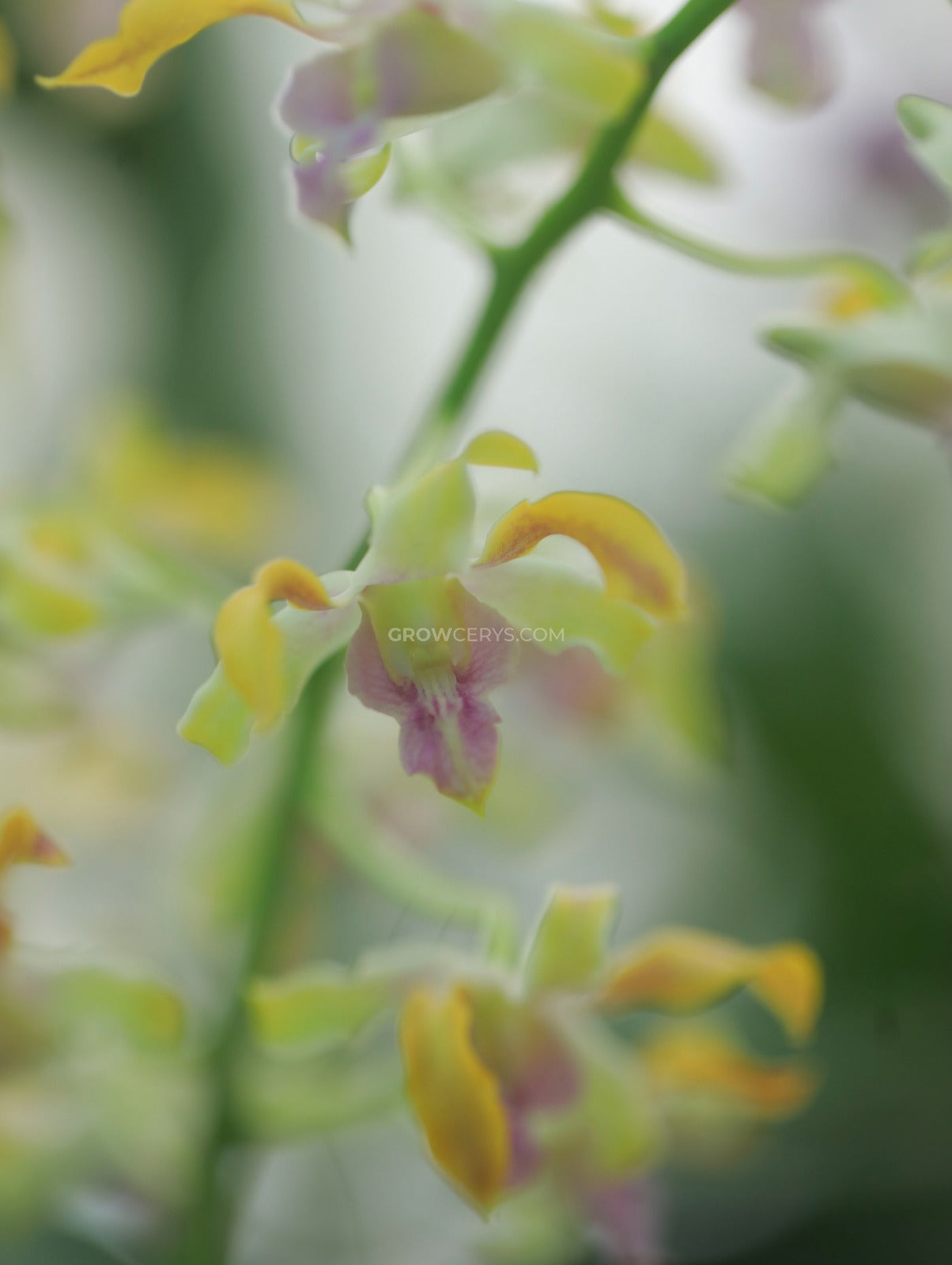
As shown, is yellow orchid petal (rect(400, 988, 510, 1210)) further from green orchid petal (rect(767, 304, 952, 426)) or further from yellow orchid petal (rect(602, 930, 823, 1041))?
green orchid petal (rect(767, 304, 952, 426))

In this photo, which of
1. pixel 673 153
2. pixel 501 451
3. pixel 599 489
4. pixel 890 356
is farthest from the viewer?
pixel 599 489

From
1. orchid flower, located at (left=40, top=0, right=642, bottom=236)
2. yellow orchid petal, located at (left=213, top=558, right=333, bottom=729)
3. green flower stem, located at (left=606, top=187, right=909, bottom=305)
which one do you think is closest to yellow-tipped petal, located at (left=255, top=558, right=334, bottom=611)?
yellow orchid petal, located at (left=213, top=558, right=333, bottom=729)

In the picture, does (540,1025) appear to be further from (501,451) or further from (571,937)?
(501,451)

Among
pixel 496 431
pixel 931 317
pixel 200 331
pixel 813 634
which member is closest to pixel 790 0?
pixel 931 317

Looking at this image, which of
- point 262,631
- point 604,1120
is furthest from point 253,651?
point 604,1120

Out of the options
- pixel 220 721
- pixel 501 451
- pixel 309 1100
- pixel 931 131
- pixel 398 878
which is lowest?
pixel 309 1100

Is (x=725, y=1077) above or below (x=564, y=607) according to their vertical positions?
below

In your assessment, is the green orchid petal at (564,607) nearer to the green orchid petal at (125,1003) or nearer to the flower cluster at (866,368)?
the flower cluster at (866,368)

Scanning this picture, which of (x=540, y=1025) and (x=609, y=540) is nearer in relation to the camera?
(x=609, y=540)
